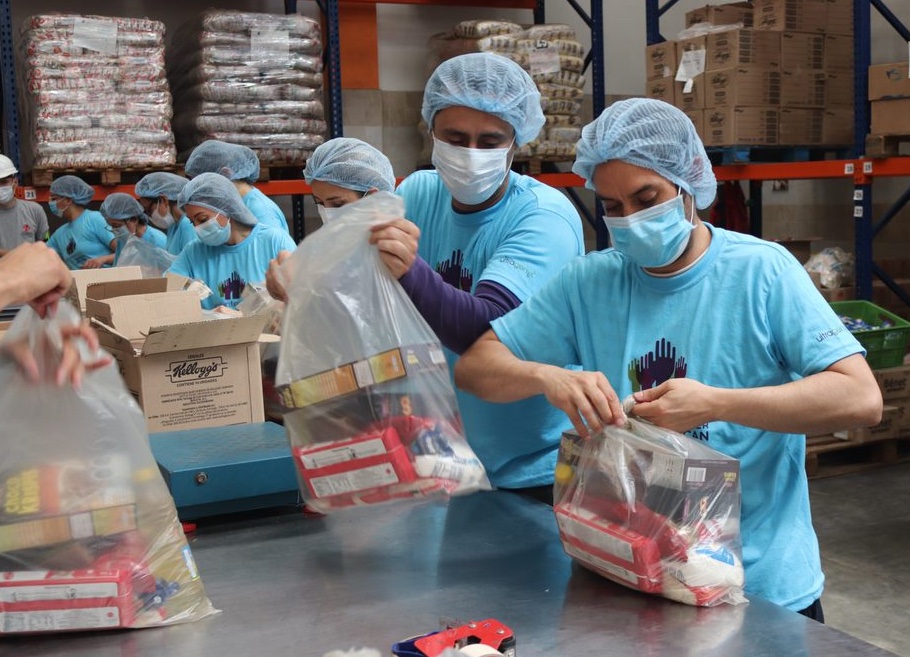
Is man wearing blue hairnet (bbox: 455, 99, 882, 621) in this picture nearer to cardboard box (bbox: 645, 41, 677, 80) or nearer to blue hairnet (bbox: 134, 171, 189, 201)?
blue hairnet (bbox: 134, 171, 189, 201)

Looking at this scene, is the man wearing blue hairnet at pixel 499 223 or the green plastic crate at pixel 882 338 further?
the green plastic crate at pixel 882 338

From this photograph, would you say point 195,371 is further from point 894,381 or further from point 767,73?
point 767,73

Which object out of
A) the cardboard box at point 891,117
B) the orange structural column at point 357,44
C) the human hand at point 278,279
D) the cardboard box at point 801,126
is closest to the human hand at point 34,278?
the human hand at point 278,279

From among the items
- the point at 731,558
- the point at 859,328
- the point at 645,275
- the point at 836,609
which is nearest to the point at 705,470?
the point at 731,558

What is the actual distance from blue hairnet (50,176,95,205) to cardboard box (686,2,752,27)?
4.25 metres

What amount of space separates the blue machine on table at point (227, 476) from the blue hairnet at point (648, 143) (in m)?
0.83

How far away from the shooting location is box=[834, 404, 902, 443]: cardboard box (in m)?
5.84

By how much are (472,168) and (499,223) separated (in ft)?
0.47

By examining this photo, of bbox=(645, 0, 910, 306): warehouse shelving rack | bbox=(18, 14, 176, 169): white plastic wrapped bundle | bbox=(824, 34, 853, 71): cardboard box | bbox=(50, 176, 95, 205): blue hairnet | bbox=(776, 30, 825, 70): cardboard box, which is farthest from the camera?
bbox=(50, 176, 95, 205): blue hairnet

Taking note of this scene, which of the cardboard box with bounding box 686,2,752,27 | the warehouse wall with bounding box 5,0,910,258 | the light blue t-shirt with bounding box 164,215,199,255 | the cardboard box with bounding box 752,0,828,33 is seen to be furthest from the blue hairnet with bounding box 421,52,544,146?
the warehouse wall with bounding box 5,0,910,258

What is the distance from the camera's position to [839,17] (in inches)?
267

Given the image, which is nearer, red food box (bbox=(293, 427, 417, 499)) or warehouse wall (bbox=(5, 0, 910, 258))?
red food box (bbox=(293, 427, 417, 499))

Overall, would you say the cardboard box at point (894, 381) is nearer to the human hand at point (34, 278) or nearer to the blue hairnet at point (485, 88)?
the blue hairnet at point (485, 88)

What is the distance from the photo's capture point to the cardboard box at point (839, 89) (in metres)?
6.76
